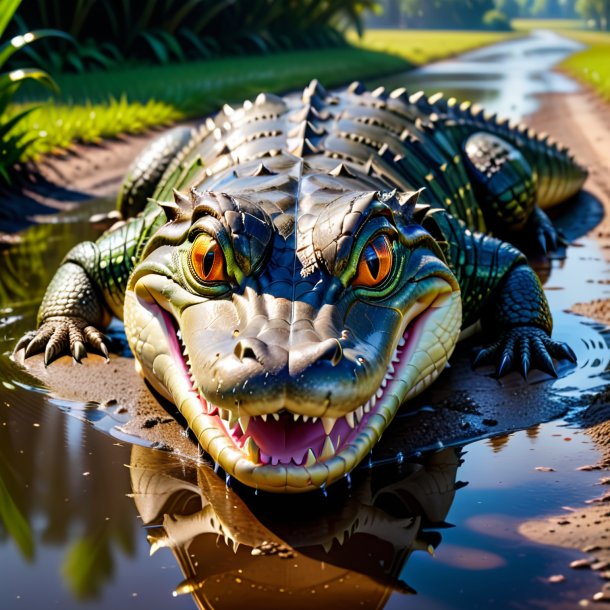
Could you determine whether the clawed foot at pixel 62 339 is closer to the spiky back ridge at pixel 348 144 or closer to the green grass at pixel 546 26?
the spiky back ridge at pixel 348 144

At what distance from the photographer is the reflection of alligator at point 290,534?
2617 mm

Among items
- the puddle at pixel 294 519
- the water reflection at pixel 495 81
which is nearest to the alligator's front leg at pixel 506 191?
the puddle at pixel 294 519

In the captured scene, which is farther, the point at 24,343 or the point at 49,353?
the point at 24,343

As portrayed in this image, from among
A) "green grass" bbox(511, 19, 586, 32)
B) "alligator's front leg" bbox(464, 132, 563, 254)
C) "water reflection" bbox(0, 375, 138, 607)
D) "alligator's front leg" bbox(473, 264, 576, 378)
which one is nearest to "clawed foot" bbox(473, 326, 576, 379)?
"alligator's front leg" bbox(473, 264, 576, 378)

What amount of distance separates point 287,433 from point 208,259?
0.75 meters

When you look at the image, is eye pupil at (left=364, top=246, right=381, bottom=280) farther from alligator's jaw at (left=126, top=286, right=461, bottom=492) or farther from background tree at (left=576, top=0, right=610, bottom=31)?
background tree at (left=576, top=0, right=610, bottom=31)

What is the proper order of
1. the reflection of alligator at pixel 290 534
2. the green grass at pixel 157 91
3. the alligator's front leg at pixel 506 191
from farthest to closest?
the green grass at pixel 157 91 → the alligator's front leg at pixel 506 191 → the reflection of alligator at pixel 290 534

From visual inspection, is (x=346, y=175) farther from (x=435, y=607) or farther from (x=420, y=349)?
(x=435, y=607)

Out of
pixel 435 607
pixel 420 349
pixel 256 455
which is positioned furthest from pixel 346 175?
pixel 435 607

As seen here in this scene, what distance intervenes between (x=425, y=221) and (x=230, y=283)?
47.2 inches

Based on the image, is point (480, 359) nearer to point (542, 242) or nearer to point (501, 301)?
point (501, 301)

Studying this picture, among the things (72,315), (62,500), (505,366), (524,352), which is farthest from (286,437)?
(72,315)

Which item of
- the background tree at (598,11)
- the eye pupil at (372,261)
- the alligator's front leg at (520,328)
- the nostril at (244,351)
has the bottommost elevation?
the nostril at (244,351)

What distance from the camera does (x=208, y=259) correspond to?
3.32m
